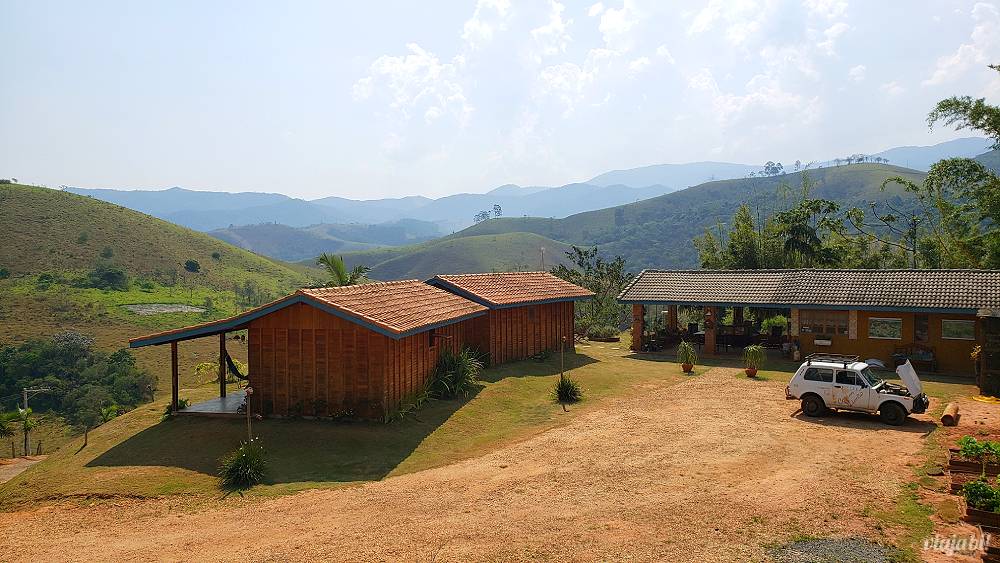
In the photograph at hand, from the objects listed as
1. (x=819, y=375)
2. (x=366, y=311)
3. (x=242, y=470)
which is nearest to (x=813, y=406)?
(x=819, y=375)

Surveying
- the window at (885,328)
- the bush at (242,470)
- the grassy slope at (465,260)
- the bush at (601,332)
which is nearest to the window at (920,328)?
the window at (885,328)

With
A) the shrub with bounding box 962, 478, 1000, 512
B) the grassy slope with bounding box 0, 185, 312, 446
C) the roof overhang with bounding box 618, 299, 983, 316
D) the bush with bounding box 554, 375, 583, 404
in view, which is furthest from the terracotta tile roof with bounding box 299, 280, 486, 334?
the grassy slope with bounding box 0, 185, 312, 446

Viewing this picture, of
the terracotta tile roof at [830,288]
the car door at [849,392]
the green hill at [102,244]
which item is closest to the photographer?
the car door at [849,392]

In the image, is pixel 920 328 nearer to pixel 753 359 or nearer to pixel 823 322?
pixel 823 322

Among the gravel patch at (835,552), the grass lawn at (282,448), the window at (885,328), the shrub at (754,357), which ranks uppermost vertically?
the window at (885,328)

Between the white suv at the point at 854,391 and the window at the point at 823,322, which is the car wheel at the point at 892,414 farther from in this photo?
the window at the point at 823,322

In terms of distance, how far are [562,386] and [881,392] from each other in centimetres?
960

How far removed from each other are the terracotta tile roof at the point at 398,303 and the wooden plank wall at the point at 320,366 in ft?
1.88

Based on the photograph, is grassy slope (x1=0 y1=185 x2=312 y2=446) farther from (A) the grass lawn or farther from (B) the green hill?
(A) the grass lawn

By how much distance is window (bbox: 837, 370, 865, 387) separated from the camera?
17.3 metres

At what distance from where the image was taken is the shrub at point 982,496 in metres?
9.84

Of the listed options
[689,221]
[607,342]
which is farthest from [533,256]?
[607,342]

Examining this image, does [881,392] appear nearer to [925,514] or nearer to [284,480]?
[925,514]

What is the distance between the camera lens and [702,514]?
424 inches
